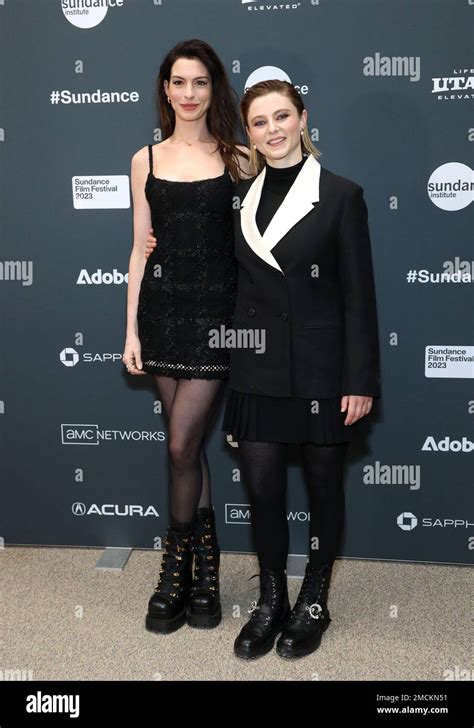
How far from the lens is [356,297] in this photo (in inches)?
93.8

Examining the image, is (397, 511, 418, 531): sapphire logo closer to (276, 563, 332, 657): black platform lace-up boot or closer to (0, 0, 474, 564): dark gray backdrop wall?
(0, 0, 474, 564): dark gray backdrop wall

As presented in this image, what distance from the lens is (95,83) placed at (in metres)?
3.06

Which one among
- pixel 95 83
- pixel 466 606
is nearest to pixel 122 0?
pixel 95 83

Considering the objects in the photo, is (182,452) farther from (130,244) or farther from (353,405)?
(130,244)

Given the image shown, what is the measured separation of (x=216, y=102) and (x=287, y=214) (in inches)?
21.5

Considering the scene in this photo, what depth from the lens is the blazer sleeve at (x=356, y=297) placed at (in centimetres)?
236

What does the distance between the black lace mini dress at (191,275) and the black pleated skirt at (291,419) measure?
0.59ft

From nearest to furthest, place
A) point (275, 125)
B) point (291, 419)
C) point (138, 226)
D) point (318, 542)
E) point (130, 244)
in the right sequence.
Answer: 1. point (275, 125)
2. point (291, 419)
3. point (318, 542)
4. point (138, 226)
5. point (130, 244)

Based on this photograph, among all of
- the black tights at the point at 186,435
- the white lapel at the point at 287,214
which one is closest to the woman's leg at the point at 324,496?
the black tights at the point at 186,435

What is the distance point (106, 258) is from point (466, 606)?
1900mm

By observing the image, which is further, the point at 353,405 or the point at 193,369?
the point at 193,369

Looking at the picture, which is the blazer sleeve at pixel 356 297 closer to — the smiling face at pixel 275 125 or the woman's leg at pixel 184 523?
the smiling face at pixel 275 125

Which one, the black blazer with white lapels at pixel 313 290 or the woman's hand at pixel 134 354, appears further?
the woman's hand at pixel 134 354

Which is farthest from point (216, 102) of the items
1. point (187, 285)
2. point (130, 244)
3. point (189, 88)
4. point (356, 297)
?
point (356, 297)
